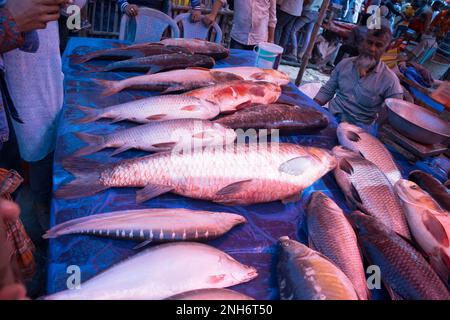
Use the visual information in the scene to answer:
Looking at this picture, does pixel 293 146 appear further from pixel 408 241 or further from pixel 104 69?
pixel 104 69

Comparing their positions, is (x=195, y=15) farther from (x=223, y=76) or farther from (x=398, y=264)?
(x=398, y=264)

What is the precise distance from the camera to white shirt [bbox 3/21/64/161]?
2465mm

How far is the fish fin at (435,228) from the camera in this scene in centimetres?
167

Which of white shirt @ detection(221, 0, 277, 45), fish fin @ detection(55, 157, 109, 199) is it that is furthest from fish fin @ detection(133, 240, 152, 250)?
white shirt @ detection(221, 0, 277, 45)

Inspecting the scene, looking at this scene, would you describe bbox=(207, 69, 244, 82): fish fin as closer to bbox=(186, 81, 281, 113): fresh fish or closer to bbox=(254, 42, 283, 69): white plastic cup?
bbox=(186, 81, 281, 113): fresh fish

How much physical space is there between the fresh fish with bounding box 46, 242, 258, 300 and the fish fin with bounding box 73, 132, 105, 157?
0.89m

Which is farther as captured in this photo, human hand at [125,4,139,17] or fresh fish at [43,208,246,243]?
human hand at [125,4,139,17]

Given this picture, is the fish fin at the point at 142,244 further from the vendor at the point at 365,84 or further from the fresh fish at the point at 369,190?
the vendor at the point at 365,84

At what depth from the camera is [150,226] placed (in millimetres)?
1504

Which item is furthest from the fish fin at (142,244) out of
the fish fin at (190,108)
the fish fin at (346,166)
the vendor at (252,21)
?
the vendor at (252,21)

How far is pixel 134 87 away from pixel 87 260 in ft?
5.95

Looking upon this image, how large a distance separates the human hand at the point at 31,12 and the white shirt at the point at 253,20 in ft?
14.0
